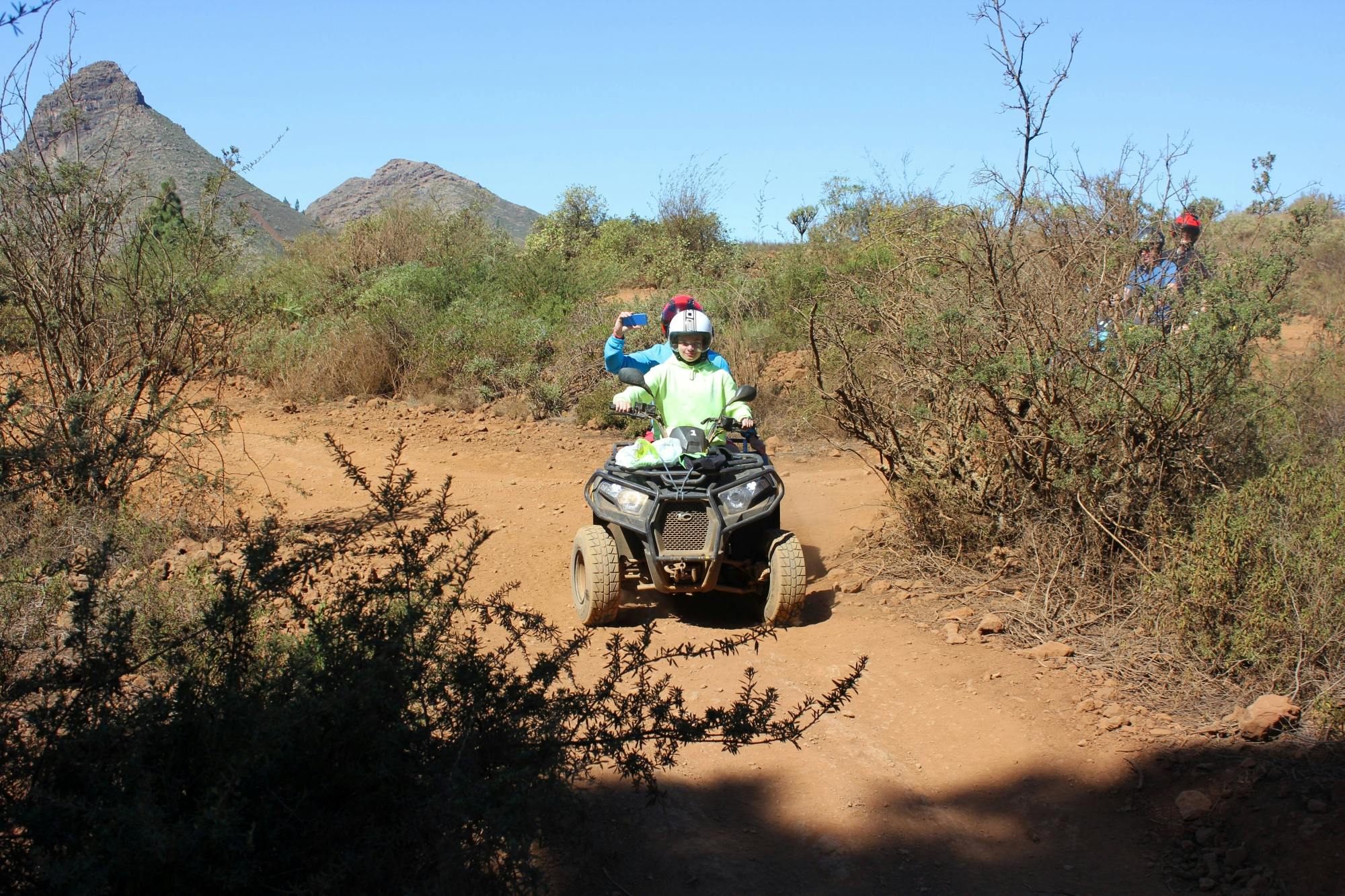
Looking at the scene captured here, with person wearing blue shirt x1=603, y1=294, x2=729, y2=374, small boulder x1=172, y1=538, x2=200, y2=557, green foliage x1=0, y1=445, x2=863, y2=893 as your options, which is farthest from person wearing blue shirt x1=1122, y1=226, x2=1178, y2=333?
small boulder x1=172, y1=538, x2=200, y2=557

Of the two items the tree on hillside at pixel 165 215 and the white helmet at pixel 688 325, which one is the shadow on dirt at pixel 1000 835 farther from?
the tree on hillside at pixel 165 215

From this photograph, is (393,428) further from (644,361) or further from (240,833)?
(240,833)

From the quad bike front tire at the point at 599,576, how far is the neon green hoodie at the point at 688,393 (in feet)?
3.02

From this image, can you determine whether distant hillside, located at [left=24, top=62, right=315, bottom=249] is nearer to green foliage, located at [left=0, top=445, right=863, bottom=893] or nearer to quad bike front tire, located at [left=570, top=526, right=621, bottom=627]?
quad bike front tire, located at [left=570, top=526, right=621, bottom=627]

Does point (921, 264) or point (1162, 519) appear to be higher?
point (921, 264)

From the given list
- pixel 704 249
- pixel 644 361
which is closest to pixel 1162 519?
pixel 644 361

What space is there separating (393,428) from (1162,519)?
9309 millimetres

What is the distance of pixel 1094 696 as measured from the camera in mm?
5145

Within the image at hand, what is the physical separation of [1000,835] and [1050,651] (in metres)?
1.70

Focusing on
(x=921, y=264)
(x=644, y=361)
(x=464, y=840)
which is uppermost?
(x=921, y=264)

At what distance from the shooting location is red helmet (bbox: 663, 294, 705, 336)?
7355 millimetres

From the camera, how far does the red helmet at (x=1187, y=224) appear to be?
6.41 meters

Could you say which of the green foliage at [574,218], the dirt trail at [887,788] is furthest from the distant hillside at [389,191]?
the dirt trail at [887,788]

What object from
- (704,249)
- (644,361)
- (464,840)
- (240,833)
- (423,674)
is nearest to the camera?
(240,833)
